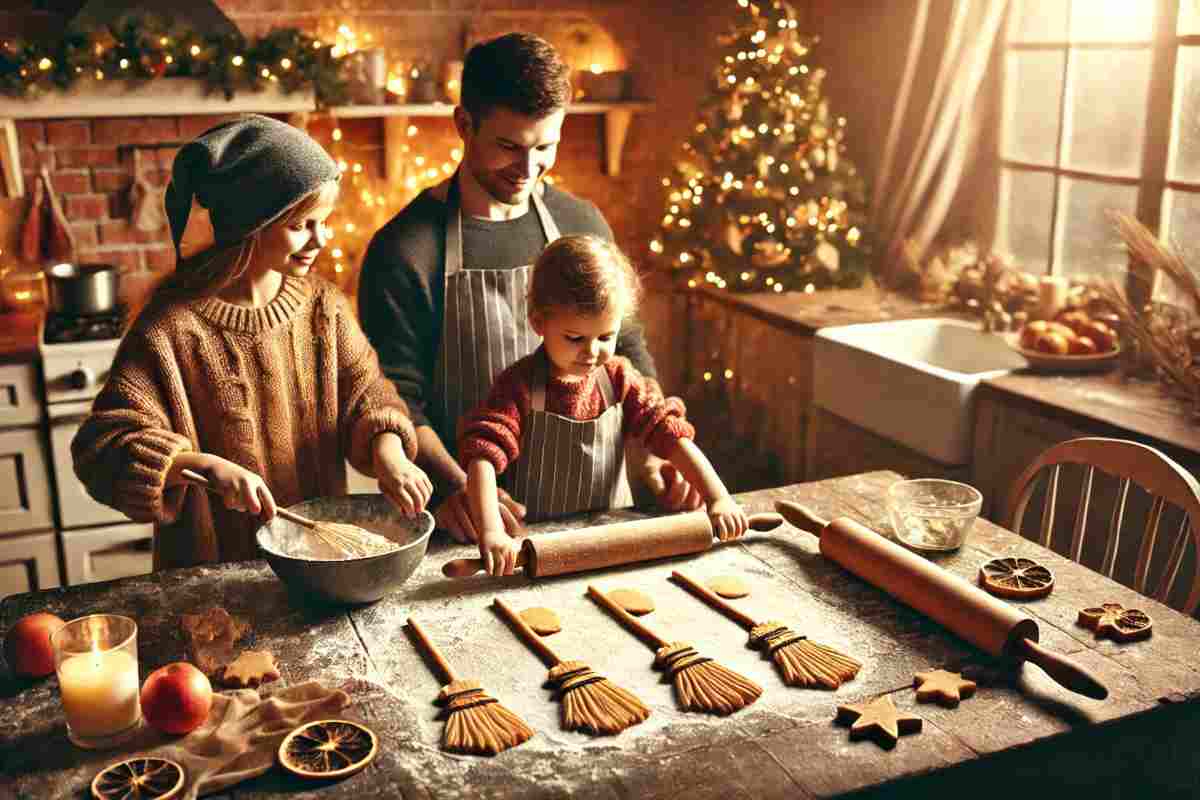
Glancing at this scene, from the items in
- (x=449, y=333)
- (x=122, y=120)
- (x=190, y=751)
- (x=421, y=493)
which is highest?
(x=122, y=120)

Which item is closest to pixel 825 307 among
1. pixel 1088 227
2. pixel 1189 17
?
pixel 1088 227

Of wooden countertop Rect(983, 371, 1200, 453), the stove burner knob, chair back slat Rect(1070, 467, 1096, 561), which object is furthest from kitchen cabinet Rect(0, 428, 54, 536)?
chair back slat Rect(1070, 467, 1096, 561)

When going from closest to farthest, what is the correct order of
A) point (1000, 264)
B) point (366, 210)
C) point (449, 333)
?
point (449, 333)
point (1000, 264)
point (366, 210)

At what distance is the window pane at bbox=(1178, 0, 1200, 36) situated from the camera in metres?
2.67

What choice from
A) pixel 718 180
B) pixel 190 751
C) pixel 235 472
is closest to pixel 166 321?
pixel 235 472

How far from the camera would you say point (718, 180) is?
3.46 meters

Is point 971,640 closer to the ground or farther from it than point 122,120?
closer to the ground

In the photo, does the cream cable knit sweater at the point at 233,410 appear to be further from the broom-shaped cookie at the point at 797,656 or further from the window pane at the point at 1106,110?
the window pane at the point at 1106,110

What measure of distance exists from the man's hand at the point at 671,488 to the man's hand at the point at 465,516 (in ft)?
0.76

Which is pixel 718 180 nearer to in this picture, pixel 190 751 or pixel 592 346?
pixel 592 346

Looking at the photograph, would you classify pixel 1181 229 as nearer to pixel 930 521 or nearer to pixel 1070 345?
pixel 1070 345

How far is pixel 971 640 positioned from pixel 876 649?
0.12 meters

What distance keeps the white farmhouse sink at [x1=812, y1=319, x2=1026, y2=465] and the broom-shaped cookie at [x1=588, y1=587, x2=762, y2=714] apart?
1.47 m

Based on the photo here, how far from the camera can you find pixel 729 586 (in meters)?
1.52
